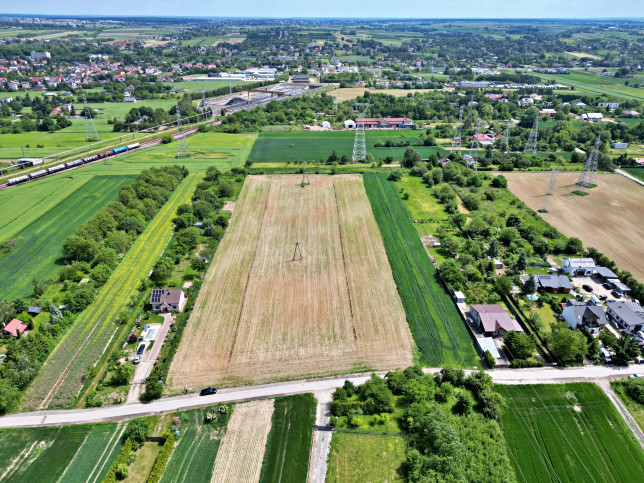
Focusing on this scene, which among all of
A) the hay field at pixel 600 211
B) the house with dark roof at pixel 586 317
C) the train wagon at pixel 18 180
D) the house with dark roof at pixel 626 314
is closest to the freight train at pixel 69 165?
the train wagon at pixel 18 180

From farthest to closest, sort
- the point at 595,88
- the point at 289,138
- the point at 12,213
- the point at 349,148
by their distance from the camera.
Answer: the point at 595,88, the point at 289,138, the point at 349,148, the point at 12,213

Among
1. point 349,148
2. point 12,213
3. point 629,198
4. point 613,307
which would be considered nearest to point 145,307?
point 12,213

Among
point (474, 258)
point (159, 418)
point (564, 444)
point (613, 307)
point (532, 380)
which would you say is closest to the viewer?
point (564, 444)

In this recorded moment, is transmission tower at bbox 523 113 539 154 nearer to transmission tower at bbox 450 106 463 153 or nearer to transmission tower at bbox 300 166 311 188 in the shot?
transmission tower at bbox 450 106 463 153

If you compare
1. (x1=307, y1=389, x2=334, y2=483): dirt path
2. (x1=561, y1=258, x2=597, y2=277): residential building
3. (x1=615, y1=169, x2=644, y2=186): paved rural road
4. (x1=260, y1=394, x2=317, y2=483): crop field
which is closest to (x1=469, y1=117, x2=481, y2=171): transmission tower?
(x1=615, y1=169, x2=644, y2=186): paved rural road

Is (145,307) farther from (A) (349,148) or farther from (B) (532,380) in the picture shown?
(A) (349,148)

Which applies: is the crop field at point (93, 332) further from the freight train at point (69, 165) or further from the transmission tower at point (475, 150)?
the transmission tower at point (475, 150)
